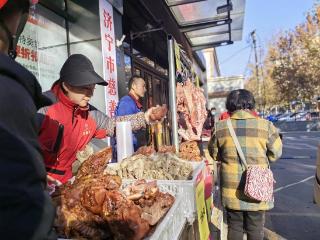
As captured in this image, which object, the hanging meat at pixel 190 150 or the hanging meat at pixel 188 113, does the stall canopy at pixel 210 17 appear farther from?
the hanging meat at pixel 190 150

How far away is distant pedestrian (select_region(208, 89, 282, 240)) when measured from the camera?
352cm

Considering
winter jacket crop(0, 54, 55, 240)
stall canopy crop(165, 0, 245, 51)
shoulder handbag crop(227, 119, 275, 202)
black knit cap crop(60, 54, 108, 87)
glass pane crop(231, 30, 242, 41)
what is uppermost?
glass pane crop(231, 30, 242, 41)

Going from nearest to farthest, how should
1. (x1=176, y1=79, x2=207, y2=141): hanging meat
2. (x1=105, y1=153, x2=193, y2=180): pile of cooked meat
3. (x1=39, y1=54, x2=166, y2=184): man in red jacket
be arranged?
1. (x1=39, y1=54, x2=166, y2=184): man in red jacket
2. (x1=105, y1=153, x2=193, y2=180): pile of cooked meat
3. (x1=176, y1=79, x2=207, y2=141): hanging meat

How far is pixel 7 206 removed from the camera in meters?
0.81

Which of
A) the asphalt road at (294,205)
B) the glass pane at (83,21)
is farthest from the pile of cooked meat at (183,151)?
the glass pane at (83,21)

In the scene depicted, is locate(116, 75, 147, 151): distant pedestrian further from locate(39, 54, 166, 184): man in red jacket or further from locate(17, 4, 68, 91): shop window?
locate(39, 54, 166, 184): man in red jacket

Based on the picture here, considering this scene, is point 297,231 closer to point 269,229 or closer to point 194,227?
point 269,229

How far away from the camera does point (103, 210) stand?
170cm

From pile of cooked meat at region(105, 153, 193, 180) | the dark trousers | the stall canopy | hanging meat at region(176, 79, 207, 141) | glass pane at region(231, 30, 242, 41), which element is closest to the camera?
pile of cooked meat at region(105, 153, 193, 180)

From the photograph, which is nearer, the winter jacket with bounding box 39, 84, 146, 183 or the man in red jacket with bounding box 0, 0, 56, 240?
the man in red jacket with bounding box 0, 0, 56, 240

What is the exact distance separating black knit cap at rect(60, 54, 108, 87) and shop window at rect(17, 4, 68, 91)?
4.60 ft

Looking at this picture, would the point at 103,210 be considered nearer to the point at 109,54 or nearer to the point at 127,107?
the point at 127,107

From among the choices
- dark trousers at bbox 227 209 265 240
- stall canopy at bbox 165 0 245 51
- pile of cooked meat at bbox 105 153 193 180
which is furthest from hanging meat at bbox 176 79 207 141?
stall canopy at bbox 165 0 245 51

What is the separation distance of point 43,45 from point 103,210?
2.93 m
